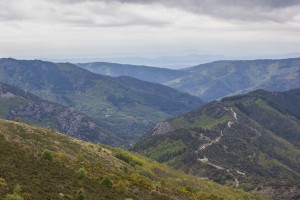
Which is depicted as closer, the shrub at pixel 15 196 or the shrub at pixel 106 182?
the shrub at pixel 15 196

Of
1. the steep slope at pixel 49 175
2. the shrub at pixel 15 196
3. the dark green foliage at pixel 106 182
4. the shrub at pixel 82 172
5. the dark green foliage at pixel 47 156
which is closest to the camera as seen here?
the shrub at pixel 15 196

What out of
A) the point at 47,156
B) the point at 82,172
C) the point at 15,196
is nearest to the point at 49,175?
the point at 82,172

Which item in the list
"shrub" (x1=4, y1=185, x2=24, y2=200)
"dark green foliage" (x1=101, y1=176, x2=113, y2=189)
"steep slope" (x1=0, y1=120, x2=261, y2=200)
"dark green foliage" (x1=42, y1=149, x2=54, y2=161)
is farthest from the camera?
"dark green foliage" (x1=42, y1=149, x2=54, y2=161)

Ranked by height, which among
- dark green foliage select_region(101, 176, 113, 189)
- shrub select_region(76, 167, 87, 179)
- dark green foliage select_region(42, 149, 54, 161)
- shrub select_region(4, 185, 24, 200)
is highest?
shrub select_region(4, 185, 24, 200)

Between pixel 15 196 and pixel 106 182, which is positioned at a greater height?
pixel 15 196

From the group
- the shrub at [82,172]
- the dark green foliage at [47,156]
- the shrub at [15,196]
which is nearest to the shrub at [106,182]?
the shrub at [82,172]

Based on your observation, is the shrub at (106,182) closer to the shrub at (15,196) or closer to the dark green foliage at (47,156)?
the dark green foliage at (47,156)

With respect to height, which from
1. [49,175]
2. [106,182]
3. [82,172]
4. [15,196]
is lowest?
[106,182]

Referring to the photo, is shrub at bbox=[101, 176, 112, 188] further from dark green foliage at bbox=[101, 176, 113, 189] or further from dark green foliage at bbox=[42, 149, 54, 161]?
dark green foliage at bbox=[42, 149, 54, 161]

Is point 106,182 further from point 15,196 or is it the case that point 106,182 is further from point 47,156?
point 15,196

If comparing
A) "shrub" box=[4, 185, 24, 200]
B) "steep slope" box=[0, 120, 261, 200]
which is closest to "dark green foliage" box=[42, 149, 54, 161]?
"steep slope" box=[0, 120, 261, 200]

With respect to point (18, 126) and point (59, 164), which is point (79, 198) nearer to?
point (59, 164)

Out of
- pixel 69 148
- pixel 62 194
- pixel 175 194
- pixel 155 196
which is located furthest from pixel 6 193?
pixel 69 148

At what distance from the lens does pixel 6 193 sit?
199ft
